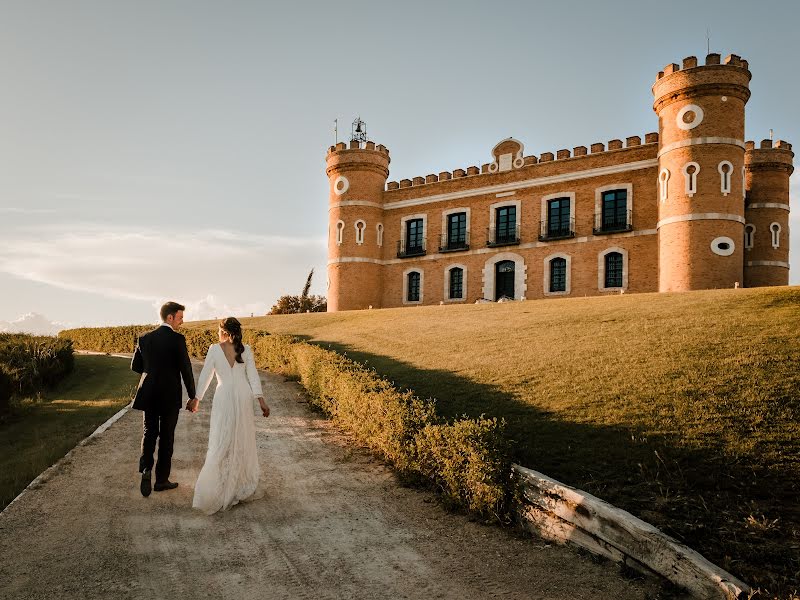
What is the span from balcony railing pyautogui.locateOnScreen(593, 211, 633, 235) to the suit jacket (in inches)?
986

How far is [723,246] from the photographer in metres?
24.0

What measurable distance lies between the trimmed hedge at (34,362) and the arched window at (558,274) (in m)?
22.2

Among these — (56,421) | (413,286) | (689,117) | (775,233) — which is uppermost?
(689,117)

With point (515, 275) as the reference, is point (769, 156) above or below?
above

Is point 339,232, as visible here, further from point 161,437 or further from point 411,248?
point 161,437

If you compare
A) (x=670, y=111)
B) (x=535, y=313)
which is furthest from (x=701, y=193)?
(x=535, y=313)

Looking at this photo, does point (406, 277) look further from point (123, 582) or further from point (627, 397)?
point (123, 582)

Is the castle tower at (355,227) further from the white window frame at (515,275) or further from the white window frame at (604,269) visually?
the white window frame at (604,269)

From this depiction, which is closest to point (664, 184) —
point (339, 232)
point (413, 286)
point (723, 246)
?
point (723, 246)

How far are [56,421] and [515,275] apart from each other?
76.8 ft

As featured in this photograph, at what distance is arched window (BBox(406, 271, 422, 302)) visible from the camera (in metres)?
34.3

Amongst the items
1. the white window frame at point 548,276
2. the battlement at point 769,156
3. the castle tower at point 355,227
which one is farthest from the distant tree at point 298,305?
the battlement at point 769,156

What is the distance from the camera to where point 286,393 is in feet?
45.0

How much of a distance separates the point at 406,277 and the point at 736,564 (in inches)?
1208
